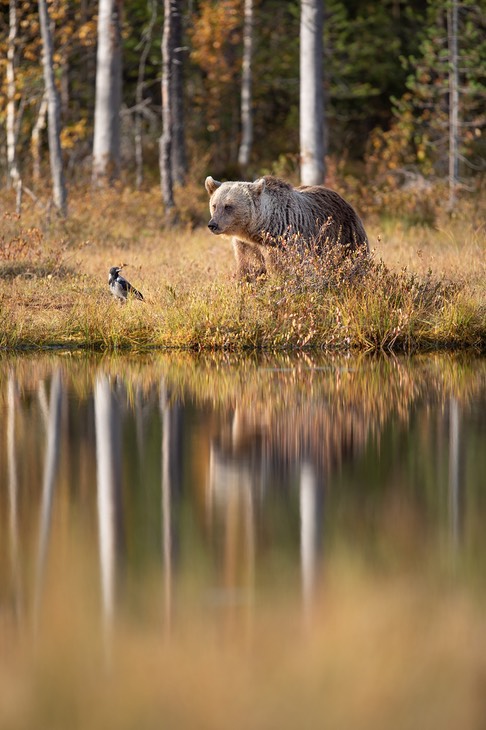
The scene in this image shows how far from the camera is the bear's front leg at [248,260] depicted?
44.8 ft

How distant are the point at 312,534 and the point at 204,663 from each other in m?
1.78

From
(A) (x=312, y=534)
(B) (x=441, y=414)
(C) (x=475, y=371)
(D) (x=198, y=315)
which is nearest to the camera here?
(A) (x=312, y=534)

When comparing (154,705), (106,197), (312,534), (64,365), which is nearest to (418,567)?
(312,534)

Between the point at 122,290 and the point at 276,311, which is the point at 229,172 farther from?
the point at 276,311

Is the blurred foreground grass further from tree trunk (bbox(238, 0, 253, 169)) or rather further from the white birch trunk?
tree trunk (bbox(238, 0, 253, 169))

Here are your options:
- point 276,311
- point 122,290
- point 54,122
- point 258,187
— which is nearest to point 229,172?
point 54,122

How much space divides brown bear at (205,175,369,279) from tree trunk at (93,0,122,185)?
1214 cm

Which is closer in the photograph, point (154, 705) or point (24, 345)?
point (154, 705)

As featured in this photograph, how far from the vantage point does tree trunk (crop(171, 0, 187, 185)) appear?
21672mm

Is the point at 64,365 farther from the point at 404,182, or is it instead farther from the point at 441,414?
the point at 404,182

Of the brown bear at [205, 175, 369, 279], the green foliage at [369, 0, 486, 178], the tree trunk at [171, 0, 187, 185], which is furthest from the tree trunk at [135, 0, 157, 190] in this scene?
the brown bear at [205, 175, 369, 279]

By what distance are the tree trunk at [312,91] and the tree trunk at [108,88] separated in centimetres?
485

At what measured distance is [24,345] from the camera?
13328mm

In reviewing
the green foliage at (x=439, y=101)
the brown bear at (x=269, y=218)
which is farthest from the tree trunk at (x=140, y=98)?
the brown bear at (x=269, y=218)
